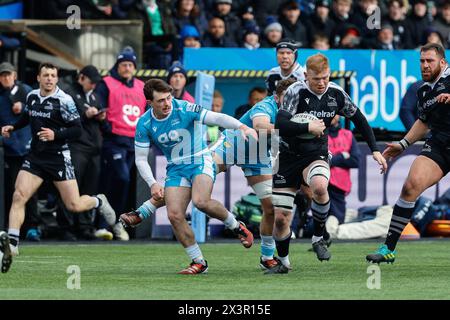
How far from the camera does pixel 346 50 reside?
74.6ft

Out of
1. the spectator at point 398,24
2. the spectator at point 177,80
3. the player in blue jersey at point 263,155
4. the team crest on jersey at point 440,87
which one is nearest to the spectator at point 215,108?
the spectator at point 177,80

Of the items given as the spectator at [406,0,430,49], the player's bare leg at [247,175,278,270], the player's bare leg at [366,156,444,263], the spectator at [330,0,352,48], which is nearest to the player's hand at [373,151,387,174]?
the player's bare leg at [366,156,444,263]

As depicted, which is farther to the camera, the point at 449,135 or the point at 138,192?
the point at 138,192

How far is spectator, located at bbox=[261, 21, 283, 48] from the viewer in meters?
23.6

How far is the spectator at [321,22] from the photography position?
25.1m

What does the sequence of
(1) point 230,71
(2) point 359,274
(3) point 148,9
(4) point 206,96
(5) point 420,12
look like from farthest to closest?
(5) point 420,12 < (3) point 148,9 < (1) point 230,71 < (4) point 206,96 < (2) point 359,274

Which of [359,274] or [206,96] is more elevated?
[206,96]

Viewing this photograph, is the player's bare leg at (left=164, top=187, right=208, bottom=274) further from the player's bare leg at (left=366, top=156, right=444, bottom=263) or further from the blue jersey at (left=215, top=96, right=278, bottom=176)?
the player's bare leg at (left=366, top=156, right=444, bottom=263)

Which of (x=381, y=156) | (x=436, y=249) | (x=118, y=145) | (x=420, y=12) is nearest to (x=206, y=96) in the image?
(x=118, y=145)

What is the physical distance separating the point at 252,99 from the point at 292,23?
4.72 metres

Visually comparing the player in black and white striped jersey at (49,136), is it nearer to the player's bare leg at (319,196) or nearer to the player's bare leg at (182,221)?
the player's bare leg at (182,221)

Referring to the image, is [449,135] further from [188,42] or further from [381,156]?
[188,42]

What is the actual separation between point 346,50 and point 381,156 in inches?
345

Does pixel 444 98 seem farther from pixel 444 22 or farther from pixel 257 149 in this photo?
pixel 444 22
